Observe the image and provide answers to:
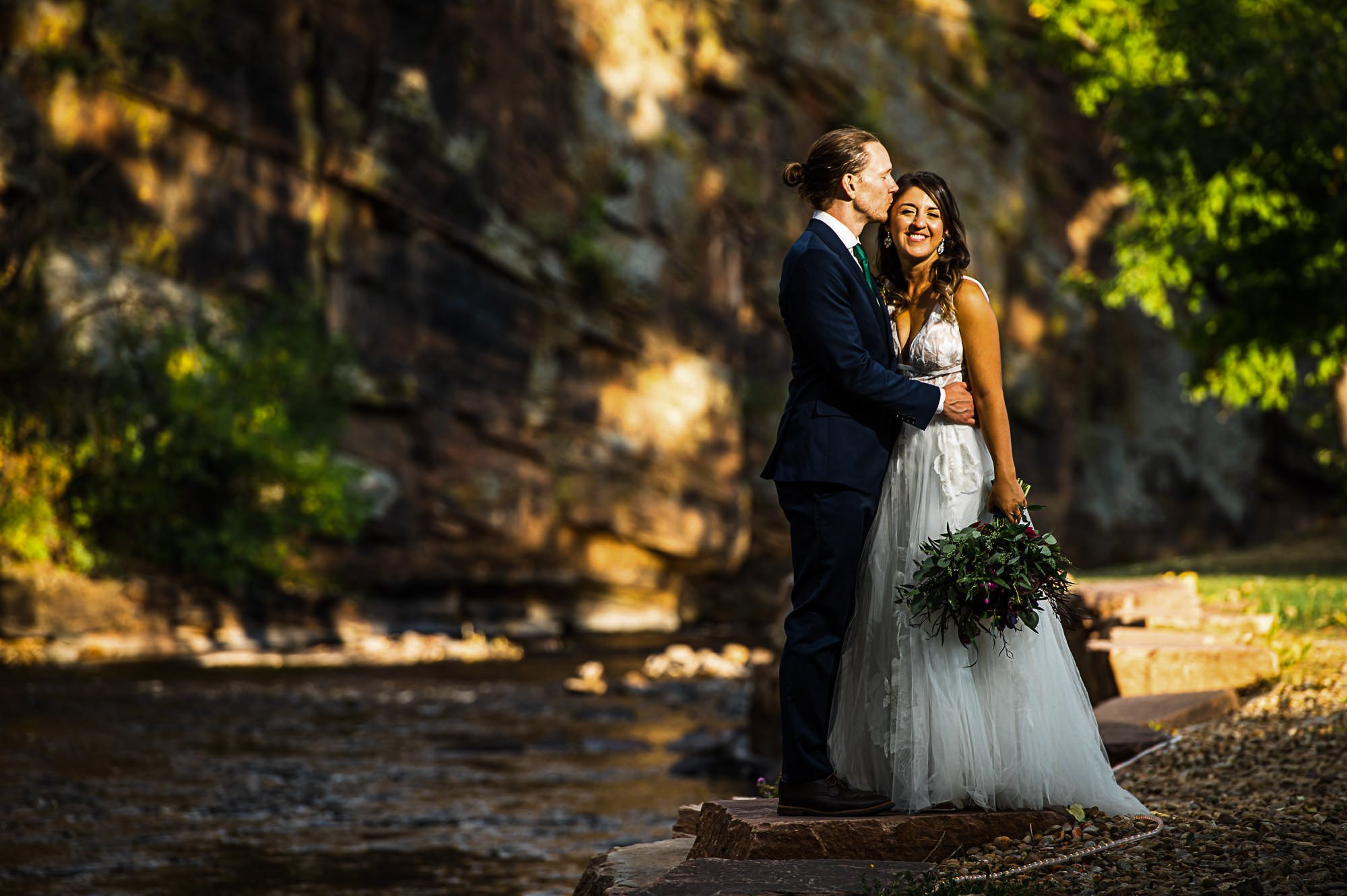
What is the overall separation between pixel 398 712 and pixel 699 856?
34.9ft

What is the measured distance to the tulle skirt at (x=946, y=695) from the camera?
14.9ft

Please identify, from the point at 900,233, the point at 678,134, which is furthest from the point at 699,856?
the point at 678,134

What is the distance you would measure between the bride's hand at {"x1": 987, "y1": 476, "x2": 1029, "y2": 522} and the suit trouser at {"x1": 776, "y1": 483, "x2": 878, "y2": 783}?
0.51m

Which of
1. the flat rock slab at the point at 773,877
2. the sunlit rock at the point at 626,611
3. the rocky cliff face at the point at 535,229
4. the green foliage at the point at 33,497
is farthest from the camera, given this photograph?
the sunlit rock at the point at 626,611

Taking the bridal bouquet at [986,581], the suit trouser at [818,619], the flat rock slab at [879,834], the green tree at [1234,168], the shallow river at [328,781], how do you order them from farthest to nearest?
the green tree at [1234,168] → the shallow river at [328,781] → the suit trouser at [818,619] → the bridal bouquet at [986,581] → the flat rock slab at [879,834]


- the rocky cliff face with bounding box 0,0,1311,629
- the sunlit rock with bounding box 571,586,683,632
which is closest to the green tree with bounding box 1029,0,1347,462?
the rocky cliff face with bounding box 0,0,1311,629

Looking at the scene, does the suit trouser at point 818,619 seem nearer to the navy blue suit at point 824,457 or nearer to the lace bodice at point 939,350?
the navy blue suit at point 824,457

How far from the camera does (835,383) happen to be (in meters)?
4.67

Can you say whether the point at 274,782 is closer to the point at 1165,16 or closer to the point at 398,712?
the point at 398,712

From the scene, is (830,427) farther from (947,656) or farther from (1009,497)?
(947,656)

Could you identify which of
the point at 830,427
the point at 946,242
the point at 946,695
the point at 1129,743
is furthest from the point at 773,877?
the point at 1129,743

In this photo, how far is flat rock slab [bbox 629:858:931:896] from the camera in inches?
158

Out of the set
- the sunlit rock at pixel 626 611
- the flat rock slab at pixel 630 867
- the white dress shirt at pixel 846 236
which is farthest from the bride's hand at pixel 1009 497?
the sunlit rock at pixel 626 611

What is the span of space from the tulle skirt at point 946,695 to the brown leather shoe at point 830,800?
83 mm
